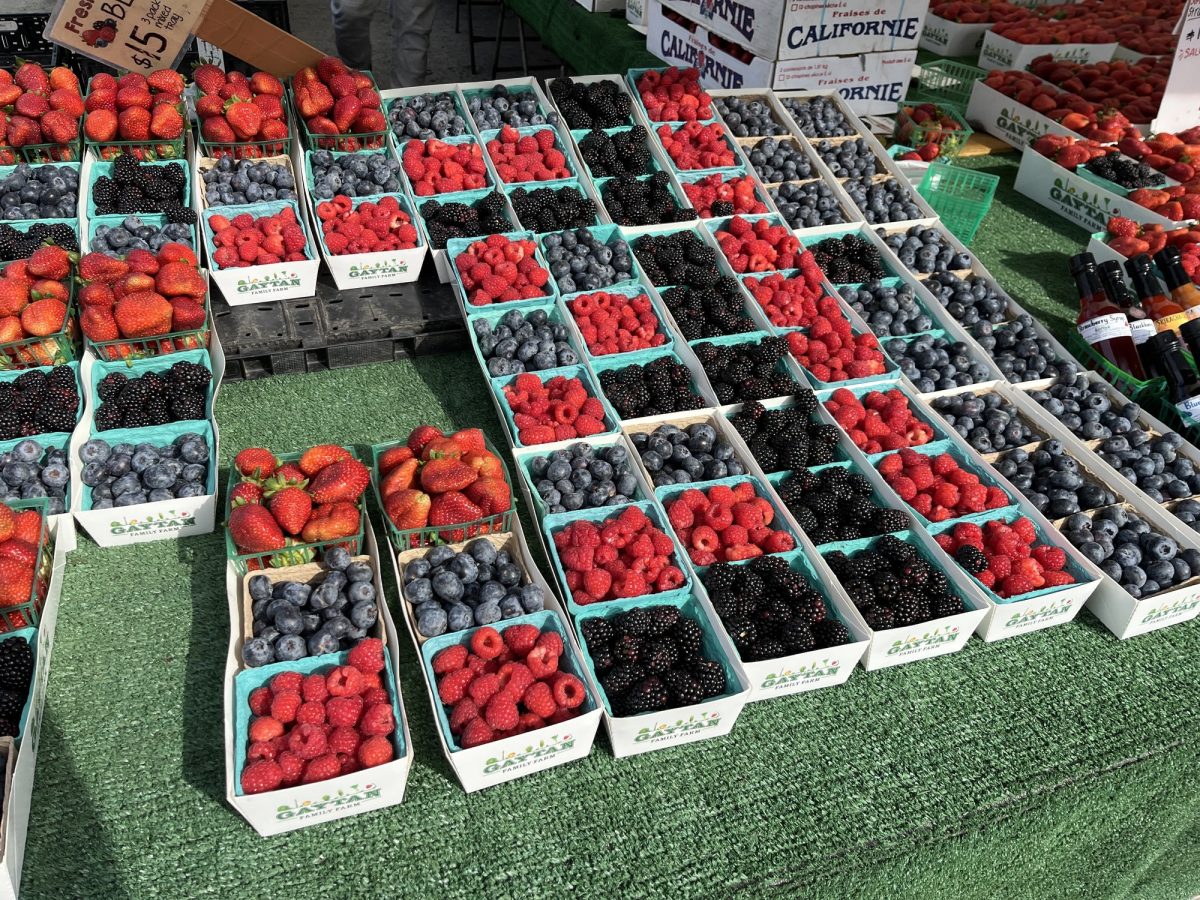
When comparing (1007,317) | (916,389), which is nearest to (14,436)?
(916,389)

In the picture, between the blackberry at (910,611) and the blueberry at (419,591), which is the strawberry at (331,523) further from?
the blackberry at (910,611)

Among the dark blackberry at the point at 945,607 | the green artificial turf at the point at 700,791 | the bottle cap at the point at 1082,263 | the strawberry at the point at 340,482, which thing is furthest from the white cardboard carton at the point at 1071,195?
the strawberry at the point at 340,482

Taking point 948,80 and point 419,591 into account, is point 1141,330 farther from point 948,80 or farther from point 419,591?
point 948,80

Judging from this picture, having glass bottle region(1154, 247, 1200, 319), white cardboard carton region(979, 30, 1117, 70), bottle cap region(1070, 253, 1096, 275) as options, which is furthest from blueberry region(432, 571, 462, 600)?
white cardboard carton region(979, 30, 1117, 70)

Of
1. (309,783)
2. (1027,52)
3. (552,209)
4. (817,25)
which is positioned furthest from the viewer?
(1027,52)

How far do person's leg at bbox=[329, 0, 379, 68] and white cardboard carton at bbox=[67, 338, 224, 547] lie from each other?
3629 millimetres

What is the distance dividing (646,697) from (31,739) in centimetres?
144

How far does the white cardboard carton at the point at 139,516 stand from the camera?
254 centimetres

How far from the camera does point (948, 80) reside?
5.96m

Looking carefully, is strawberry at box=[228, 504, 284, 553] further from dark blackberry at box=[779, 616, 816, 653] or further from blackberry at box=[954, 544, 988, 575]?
blackberry at box=[954, 544, 988, 575]

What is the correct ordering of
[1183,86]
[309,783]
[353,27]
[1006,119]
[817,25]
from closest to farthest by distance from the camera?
[309,783], [817,25], [1183,86], [1006,119], [353,27]

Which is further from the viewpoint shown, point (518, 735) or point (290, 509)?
point (290, 509)

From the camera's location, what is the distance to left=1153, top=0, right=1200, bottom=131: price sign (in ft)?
15.1

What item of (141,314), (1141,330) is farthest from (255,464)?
(1141,330)
